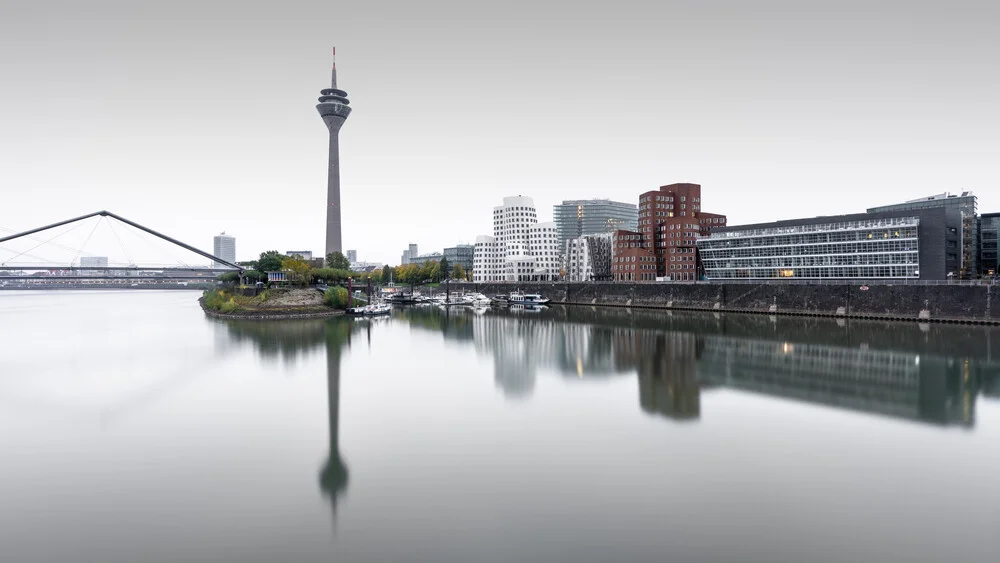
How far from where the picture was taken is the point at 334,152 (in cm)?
10619

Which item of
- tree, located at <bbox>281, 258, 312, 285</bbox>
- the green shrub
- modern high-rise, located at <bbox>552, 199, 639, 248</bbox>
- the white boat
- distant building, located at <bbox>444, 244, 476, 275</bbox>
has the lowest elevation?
the white boat

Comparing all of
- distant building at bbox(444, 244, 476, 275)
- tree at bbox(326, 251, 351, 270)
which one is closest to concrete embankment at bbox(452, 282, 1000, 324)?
tree at bbox(326, 251, 351, 270)

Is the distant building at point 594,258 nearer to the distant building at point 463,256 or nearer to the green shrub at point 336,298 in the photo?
the green shrub at point 336,298

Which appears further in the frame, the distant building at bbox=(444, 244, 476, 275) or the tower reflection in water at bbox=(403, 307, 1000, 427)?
the distant building at bbox=(444, 244, 476, 275)

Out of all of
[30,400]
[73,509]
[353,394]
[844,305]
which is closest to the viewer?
[73,509]

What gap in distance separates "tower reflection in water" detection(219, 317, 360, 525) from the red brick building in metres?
48.2

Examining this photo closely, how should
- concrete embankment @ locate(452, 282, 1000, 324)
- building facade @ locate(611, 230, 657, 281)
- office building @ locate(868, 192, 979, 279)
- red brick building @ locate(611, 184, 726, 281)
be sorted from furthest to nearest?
building facade @ locate(611, 230, 657, 281), red brick building @ locate(611, 184, 726, 281), office building @ locate(868, 192, 979, 279), concrete embankment @ locate(452, 282, 1000, 324)

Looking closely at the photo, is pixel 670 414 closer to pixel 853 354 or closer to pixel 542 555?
pixel 542 555

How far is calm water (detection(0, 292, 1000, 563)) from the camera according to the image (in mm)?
9023

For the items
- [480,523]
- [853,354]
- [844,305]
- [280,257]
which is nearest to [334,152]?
[280,257]

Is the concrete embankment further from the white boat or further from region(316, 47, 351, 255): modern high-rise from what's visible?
region(316, 47, 351, 255): modern high-rise

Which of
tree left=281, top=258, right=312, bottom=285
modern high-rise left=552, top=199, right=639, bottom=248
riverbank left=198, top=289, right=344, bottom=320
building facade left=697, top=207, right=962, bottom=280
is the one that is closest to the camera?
building facade left=697, top=207, right=962, bottom=280

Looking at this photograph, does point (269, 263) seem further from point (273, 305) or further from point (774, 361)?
point (774, 361)

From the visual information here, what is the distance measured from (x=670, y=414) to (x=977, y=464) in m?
7.50
